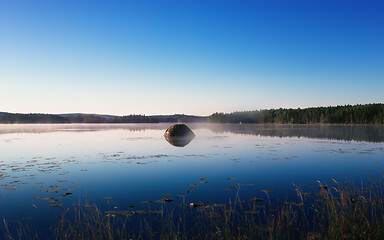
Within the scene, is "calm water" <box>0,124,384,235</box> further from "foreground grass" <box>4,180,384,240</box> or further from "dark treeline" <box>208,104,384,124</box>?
"dark treeline" <box>208,104,384,124</box>

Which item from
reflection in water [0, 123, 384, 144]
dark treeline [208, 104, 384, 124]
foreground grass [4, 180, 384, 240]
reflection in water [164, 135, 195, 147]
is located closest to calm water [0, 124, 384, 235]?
foreground grass [4, 180, 384, 240]

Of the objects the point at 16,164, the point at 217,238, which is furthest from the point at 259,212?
the point at 16,164

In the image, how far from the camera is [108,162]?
21281mm

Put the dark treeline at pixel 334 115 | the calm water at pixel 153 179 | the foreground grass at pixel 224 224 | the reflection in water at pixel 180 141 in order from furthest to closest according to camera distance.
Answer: the dark treeline at pixel 334 115 → the reflection in water at pixel 180 141 → the calm water at pixel 153 179 → the foreground grass at pixel 224 224

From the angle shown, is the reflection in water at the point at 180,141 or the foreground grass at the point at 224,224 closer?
the foreground grass at the point at 224,224

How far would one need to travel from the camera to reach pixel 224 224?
8.48 meters

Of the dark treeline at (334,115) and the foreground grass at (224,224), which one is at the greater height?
the dark treeline at (334,115)

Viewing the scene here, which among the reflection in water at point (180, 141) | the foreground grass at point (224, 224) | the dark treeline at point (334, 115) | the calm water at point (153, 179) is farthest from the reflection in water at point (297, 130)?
the foreground grass at point (224, 224)

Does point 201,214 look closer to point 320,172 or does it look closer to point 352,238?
point 352,238

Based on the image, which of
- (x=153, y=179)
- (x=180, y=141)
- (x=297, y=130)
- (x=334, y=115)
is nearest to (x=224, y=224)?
(x=153, y=179)

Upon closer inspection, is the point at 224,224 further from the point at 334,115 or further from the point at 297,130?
the point at 334,115

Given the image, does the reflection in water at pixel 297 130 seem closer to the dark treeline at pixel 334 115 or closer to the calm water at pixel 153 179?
the calm water at pixel 153 179

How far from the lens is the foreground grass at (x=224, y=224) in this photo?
754 centimetres

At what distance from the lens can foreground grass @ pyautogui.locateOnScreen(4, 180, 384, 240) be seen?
754cm
